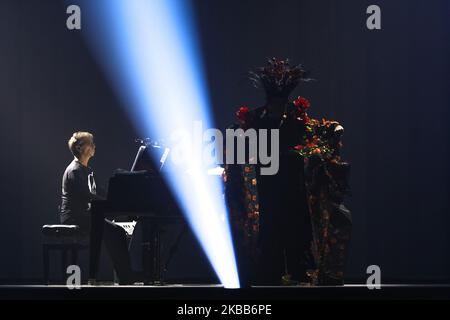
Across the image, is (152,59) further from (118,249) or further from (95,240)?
(95,240)

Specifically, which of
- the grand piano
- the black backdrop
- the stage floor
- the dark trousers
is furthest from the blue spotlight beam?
the stage floor

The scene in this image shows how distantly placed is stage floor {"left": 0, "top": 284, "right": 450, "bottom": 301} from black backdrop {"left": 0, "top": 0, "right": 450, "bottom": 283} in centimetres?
404

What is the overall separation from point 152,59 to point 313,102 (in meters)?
1.70

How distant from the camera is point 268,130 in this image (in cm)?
752

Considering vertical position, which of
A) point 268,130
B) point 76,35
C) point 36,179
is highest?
point 76,35

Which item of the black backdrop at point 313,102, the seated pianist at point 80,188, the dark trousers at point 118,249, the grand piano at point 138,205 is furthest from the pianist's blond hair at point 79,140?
the black backdrop at point 313,102

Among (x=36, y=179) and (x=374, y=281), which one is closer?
(x=374, y=281)

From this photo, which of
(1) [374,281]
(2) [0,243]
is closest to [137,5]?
(2) [0,243]

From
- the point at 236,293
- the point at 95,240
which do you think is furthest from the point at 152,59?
the point at 236,293

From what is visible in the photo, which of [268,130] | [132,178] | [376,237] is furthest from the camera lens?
[376,237]

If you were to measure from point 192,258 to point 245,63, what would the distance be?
6.85ft

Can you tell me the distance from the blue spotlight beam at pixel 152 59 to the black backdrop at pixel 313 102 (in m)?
0.17

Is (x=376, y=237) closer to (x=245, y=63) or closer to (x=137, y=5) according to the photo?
(x=245, y=63)

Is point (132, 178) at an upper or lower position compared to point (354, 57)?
lower
